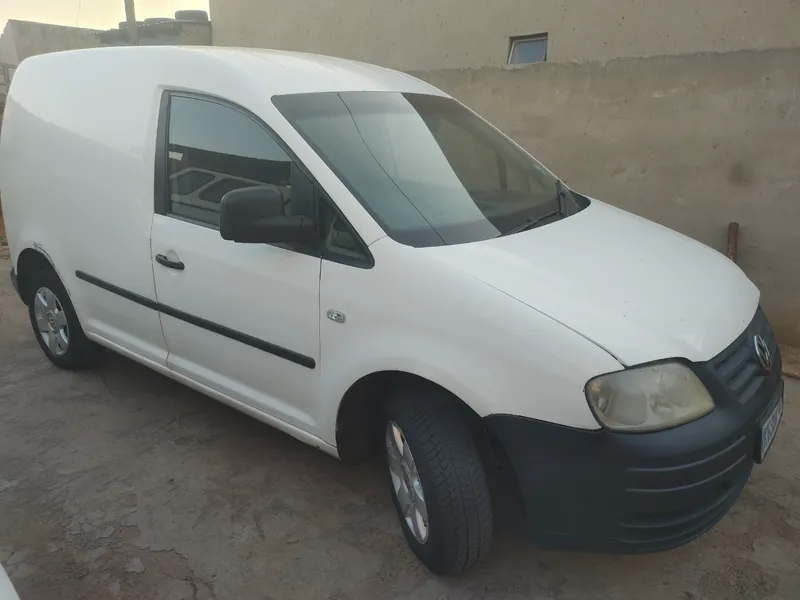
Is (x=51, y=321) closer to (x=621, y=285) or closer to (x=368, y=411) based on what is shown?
(x=368, y=411)

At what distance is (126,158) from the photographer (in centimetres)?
301

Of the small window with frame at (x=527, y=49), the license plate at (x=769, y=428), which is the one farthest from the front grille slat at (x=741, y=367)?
the small window with frame at (x=527, y=49)

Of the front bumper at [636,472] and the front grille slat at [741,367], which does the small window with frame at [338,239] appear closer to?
the front bumper at [636,472]

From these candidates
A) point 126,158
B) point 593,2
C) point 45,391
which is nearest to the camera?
point 126,158

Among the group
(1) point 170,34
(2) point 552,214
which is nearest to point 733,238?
(2) point 552,214

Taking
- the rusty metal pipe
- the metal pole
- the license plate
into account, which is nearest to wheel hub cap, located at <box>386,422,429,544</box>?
the license plate

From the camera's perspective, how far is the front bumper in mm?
1830

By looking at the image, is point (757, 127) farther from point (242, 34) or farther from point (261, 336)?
point (242, 34)

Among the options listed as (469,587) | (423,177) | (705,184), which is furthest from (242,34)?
(469,587)

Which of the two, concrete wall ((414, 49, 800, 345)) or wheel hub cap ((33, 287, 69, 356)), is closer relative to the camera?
wheel hub cap ((33, 287, 69, 356))

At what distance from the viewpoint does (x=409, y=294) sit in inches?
81.9

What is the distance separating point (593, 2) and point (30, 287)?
199 inches

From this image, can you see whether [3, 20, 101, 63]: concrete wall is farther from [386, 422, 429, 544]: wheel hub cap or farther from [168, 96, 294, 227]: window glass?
[386, 422, 429, 544]: wheel hub cap

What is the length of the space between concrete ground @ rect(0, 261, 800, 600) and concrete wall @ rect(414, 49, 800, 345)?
1.32m
